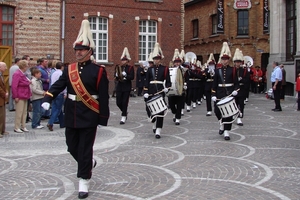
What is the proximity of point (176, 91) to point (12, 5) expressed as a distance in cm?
1571

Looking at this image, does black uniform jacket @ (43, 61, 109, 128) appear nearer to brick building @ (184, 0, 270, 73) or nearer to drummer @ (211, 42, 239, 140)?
drummer @ (211, 42, 239, 140)

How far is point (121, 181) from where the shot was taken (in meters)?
6.77

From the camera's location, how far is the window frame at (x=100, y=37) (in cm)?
2870

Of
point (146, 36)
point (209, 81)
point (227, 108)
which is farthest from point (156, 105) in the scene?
point (146, 36)

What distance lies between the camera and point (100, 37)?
94.9 feet

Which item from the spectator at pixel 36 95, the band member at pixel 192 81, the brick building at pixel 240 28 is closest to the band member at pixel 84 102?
the spectator at pixel 36 95

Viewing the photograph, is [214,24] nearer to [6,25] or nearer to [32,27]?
[32,27]

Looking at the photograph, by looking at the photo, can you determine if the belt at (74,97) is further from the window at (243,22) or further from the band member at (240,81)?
the window at (243,22)

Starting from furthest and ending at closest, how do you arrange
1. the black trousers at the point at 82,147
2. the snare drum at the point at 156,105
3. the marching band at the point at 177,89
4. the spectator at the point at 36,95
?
1. the spectator at the point at 36,95
2. the snare drum at the point at 156,105
3. the marching band at the point at 177,89
4. the black trousers at the point at 82,147

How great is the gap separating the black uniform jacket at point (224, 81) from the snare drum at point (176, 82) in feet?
6.14

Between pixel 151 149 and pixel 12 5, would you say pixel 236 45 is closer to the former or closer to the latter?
pixel 12 5

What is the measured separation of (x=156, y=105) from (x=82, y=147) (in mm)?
4876

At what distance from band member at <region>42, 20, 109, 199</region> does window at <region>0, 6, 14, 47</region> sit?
20374mm

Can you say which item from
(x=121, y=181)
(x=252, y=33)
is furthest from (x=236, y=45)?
(x=121, y=181)
